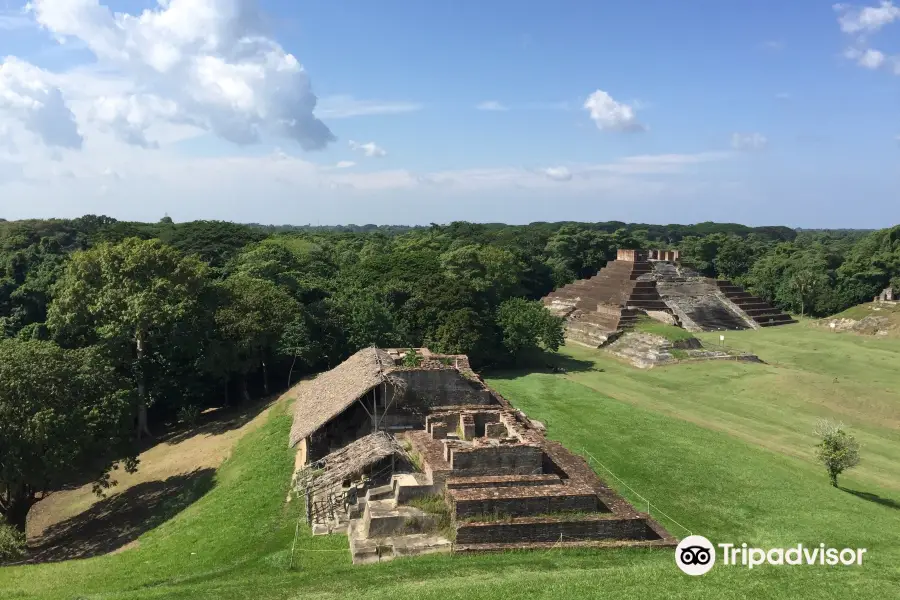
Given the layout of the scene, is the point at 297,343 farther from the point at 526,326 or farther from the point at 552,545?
the point at 552,545

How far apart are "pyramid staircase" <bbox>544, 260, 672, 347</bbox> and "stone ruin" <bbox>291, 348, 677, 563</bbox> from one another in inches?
964

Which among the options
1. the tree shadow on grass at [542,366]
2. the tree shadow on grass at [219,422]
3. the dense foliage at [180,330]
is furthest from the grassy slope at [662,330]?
the tree shadow on grass at [219,422]

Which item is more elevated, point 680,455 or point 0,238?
point 0,238

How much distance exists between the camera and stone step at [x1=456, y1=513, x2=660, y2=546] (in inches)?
467

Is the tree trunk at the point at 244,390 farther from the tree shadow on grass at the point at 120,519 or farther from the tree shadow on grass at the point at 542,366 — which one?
the tree shadow on grass at the point at 542,366

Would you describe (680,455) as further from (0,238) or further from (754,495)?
(0,238)

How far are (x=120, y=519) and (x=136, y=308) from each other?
30.3ft

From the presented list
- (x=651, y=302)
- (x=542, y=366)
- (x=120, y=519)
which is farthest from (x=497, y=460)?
(x=651, y=302)

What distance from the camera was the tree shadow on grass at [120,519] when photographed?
16422 millimetres

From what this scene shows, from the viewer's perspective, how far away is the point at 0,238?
200ft

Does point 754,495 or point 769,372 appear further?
point 769,372

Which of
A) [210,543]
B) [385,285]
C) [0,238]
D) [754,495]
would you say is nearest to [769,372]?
[754,495]

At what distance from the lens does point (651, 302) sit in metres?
46.1

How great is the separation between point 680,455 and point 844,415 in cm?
1111
